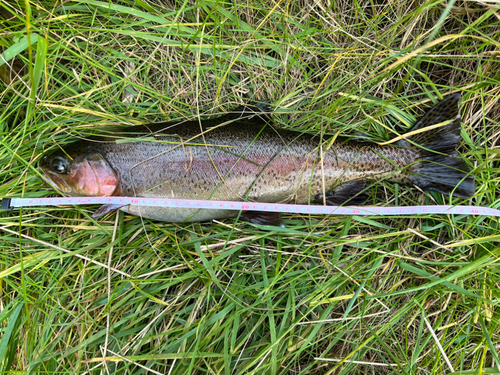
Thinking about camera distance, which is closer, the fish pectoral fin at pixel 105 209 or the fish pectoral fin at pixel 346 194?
the fish pectoral fin at pixel 105 209

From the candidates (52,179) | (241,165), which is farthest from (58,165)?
(241,165)

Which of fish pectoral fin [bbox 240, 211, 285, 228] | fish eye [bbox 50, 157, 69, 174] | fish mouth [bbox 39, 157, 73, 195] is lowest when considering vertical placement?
fish pectoral fin [bbox 240, 211, 285, 228]

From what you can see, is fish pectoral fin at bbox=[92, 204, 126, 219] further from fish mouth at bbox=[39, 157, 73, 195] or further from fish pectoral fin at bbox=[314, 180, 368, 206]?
fish pectoral fin at bbox=[314, 180, 368, 206]

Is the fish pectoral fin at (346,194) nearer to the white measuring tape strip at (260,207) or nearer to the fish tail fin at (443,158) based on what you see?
the white measuring tape strip at (260,207)

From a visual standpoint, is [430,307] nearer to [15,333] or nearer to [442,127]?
[442,127]

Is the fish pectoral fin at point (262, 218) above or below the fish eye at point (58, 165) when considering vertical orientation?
below

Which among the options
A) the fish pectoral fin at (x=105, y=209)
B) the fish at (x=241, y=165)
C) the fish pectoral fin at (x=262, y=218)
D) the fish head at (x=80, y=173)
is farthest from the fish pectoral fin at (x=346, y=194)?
the fish head at (x=80, y=173)

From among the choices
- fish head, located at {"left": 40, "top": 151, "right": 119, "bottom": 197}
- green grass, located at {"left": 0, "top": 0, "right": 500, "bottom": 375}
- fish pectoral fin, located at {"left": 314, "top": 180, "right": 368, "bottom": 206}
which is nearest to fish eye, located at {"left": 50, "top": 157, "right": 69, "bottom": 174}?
fish head, located at {"left": 40, "top": 151, "right": 119, "bottom": 197}
